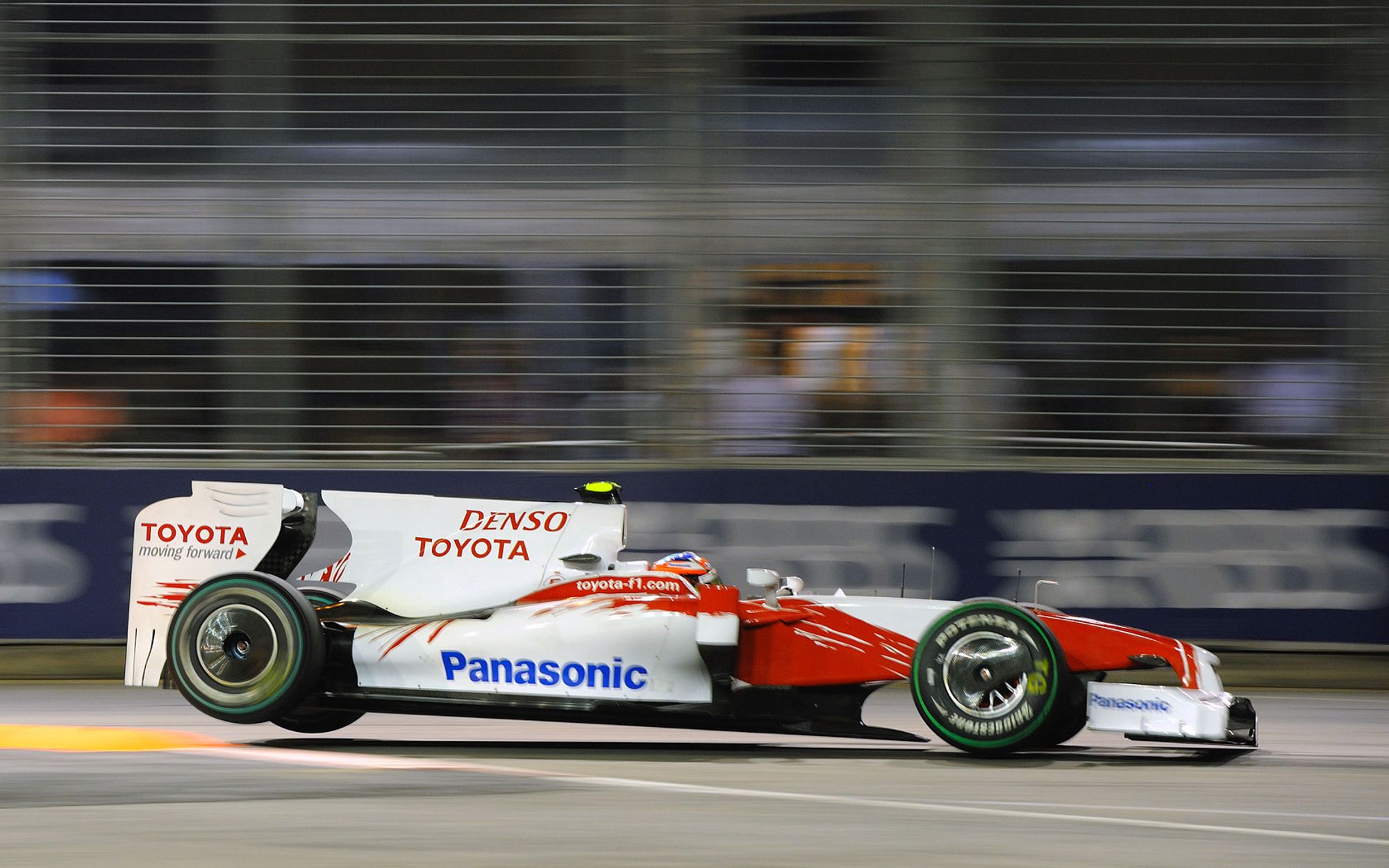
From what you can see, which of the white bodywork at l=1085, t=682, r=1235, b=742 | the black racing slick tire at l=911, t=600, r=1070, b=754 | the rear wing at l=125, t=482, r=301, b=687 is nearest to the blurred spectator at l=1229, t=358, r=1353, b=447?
the white bodywork at l=1085, t=682, r=1235, b=742

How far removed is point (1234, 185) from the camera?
33.2 ft

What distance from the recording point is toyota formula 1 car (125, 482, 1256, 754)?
605 cm

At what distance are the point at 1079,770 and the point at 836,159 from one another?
16.7ft

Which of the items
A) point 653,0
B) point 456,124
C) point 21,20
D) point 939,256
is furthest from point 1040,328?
point 21,20

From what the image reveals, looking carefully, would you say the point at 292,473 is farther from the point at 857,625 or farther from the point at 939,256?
the point at 857,625

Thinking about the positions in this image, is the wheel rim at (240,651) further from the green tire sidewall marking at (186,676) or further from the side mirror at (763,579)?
the side mirror at (763,579)

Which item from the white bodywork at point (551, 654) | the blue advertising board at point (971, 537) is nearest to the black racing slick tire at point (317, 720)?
the white bodywork at point (551, 654)

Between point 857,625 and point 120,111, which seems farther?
point 120,111

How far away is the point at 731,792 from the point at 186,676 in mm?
2264

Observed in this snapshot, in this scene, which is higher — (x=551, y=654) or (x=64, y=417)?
(x=64, y=417)

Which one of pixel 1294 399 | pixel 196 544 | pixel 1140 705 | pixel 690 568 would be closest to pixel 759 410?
pixel 1294 399

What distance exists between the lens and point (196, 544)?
6.67 metres

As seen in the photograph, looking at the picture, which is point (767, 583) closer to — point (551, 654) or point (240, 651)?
point (551, 654)

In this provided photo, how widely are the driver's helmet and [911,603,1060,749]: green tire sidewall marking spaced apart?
827mm
